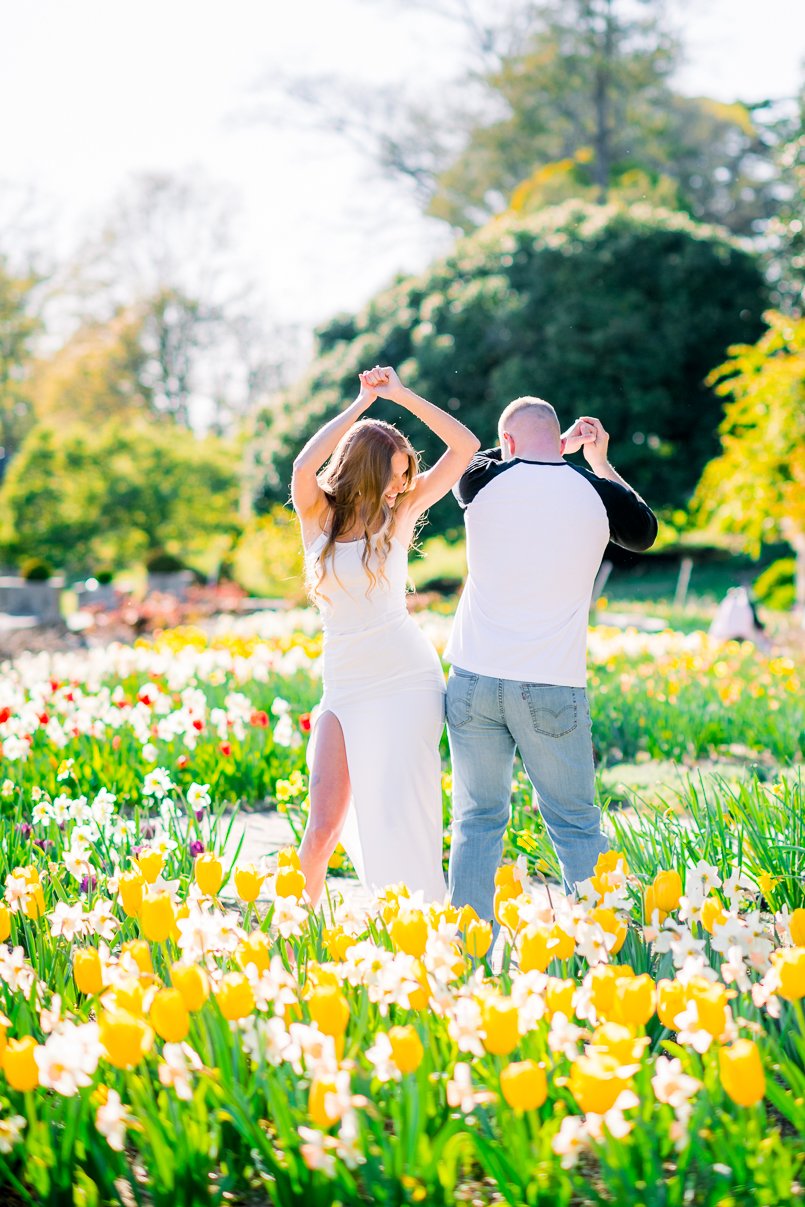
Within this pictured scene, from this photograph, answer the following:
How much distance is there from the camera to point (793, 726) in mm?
5375

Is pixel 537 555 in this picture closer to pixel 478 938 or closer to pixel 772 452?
pixel 478 938

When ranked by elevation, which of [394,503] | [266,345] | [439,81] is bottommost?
[394,503]

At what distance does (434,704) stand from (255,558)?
17973 mm

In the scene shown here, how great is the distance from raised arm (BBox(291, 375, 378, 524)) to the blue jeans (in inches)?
24.1

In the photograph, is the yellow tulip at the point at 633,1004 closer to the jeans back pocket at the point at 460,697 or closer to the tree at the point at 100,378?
the jeans back pocket at the point at 460,697

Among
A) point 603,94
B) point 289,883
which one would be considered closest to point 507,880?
point 289,883

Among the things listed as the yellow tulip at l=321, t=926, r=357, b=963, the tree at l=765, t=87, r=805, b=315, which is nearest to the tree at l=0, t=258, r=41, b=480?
the tree at l=765, t=87, r=805, b=315

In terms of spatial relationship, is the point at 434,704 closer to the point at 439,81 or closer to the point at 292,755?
the point at 292,755

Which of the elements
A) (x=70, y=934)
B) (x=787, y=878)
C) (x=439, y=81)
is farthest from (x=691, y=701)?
(x=439, y=81)

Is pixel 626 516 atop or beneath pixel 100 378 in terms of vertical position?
beneath

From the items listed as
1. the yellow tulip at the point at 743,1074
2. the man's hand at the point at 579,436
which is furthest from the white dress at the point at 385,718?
the yellow tulip at the point at 743,1074

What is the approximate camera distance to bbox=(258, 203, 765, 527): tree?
58.6ft

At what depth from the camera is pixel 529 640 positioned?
302 cm

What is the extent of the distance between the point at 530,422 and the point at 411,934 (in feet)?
4.89
